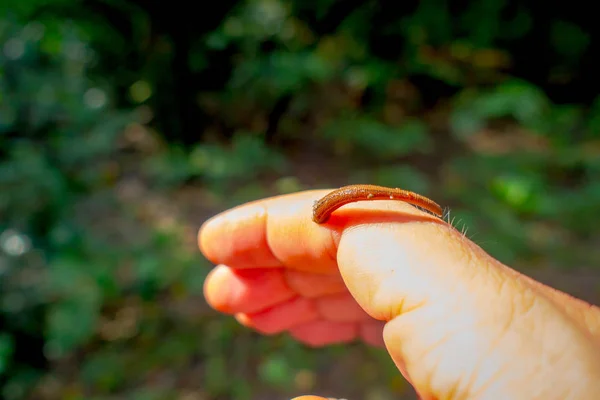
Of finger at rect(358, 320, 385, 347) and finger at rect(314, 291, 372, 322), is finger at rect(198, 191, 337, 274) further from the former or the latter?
finger at rect(358, 320, 385, 347)

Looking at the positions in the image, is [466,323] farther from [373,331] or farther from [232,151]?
[232,151]

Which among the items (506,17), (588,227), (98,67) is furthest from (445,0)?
(98,67)

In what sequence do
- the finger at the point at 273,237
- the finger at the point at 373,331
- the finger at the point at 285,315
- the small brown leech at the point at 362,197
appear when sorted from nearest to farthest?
the small brown leech at the point at 362,197, the finger at the point at 273,237, the finger at the point at 373,331, the finger at the point at 285,315

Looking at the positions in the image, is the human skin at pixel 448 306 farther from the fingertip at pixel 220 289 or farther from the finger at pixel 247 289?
the fingertip at pixel 220 289

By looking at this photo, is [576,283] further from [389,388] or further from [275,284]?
[275,284]

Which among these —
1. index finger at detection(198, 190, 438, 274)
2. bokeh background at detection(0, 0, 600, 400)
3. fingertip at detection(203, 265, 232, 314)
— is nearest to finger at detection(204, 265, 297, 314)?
fingertip at detection(203, 265, 232, 314)

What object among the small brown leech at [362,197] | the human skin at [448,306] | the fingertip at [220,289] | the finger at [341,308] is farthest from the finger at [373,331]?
the small brown leech at [362,197]
